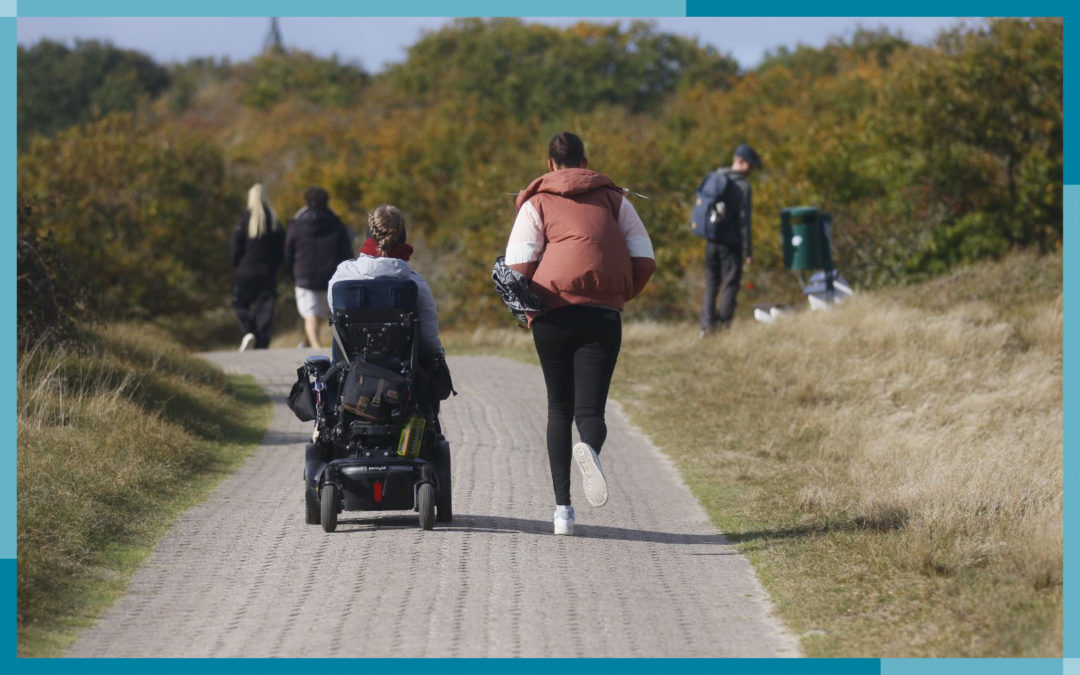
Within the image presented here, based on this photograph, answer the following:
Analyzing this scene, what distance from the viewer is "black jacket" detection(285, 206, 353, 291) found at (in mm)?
14727

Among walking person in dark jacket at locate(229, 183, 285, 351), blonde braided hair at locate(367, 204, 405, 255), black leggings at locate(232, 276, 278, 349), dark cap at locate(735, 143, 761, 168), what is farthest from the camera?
black leggings at locate(232, 276, 278, 349)

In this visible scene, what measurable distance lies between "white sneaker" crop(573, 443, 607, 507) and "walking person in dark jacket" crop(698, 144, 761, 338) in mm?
8021

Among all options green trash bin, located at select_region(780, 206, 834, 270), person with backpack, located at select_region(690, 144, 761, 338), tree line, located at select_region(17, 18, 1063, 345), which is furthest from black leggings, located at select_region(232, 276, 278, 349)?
green trash bin, located at select_region(780, 206, 834, 270)

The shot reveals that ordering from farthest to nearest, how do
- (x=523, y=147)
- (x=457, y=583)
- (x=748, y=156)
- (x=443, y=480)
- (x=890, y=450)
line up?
(x=523, y=147) → (x=748, y=156) → (x=890, y=450) → (x=443, y=480) → (x=457, y=583)

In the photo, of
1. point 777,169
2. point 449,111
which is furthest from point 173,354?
point 449,111

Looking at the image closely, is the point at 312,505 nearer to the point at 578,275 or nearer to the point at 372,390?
the point at 372,390

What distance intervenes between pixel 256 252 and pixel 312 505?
390 inches

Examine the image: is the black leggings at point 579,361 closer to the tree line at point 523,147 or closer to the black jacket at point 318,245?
the tree line at point 523,147

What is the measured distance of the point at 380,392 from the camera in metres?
6.70

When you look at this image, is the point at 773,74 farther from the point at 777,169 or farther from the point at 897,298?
the point at 897,298

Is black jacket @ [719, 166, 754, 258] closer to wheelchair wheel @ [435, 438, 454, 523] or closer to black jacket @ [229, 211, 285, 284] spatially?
black jacket @ [229, 211, 285, 284]

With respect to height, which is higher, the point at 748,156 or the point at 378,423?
the point at 748,156

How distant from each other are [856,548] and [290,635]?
9.29 ft

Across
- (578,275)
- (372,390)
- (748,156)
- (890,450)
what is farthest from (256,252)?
(578,275)
